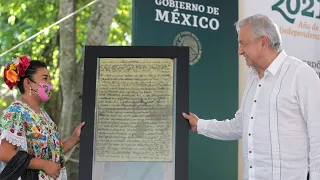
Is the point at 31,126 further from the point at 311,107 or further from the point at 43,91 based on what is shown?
the point at 311,107

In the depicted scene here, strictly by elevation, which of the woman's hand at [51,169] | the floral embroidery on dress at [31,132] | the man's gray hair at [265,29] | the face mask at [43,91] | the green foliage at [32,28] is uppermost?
the green foliage at [32,28]

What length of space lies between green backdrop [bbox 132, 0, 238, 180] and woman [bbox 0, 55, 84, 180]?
4.00 feet

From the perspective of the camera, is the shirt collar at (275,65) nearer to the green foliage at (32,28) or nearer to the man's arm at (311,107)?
the man's arm at (311,107)

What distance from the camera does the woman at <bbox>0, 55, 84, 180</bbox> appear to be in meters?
2.69

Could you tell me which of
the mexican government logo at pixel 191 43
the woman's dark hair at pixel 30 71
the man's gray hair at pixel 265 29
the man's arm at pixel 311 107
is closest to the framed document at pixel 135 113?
the woman's dark hair at pixel 30 71

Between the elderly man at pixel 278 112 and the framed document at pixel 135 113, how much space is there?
15.3 inches

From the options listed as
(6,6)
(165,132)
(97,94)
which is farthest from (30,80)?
(6,6)

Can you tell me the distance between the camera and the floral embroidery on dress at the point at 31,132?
2.69 metres

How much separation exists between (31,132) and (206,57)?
181 centimetres

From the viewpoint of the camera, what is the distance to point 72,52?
5.34m

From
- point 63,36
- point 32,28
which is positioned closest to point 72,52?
point 63,36

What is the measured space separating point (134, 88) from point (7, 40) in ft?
15.2

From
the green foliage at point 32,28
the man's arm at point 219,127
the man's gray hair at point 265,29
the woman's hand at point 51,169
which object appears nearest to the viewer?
the man's gray hair at point 265,29

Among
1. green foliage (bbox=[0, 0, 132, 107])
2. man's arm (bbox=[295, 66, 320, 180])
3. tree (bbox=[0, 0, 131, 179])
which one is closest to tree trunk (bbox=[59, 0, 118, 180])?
tree (bbox=[0, 0, 131, 179])
